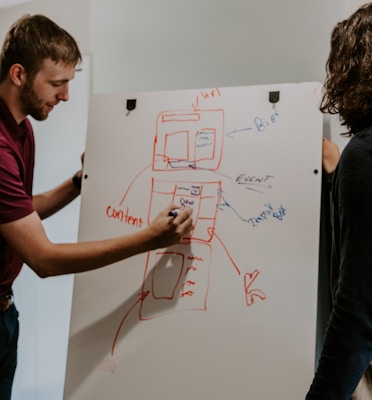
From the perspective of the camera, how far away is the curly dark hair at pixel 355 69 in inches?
32.8

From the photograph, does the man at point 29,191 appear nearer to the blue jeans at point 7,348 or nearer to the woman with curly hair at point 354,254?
the blue jeans at point 7,348

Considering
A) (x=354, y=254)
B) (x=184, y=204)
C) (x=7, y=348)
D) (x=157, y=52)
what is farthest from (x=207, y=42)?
(x=7, y=348)

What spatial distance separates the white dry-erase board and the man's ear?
0.99ft

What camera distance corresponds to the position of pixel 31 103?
50.6 inches

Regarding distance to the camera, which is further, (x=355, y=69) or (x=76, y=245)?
(x=76, y=245)

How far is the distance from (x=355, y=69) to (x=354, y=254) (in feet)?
1.22

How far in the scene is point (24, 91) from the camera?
4.15 ft

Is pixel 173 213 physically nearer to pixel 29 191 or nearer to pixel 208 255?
pixel 208 255

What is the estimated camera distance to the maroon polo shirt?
110 cm

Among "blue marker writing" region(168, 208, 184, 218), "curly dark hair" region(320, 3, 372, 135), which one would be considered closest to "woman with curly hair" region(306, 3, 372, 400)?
"curly dark hair" region(320, 3, 372, 135)

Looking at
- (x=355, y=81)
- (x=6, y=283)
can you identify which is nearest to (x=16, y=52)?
(x=6, y=283)

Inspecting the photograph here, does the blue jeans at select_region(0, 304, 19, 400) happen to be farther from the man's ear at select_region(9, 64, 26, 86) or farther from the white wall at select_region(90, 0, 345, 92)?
the white wall at select_region(90, 0, 345, 92)

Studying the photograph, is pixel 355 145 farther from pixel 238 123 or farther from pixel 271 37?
pixel 271 37

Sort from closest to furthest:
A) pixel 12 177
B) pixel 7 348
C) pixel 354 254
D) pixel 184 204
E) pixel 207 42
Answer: pixel 354 254 → pixel 12 177 → pixel 184 204 → pixel 7 348 → pixel 207 42
